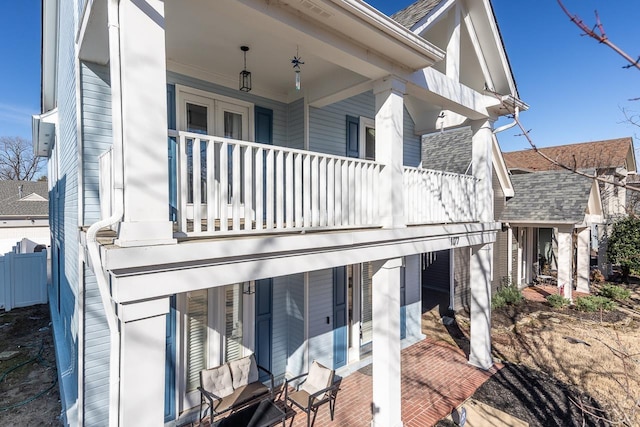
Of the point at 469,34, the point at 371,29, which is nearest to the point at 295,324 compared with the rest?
the point at 371,29

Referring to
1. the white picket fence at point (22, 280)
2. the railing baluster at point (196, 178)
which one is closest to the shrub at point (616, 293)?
the railing baluster at point (196, 178)

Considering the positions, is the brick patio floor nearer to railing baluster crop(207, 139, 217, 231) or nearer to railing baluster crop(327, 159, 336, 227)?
railing baluster crop(327, 159, 336, 227)

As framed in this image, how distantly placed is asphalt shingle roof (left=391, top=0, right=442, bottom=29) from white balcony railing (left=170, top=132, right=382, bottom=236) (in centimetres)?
273

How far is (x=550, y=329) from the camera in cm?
873

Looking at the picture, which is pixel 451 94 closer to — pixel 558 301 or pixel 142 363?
pixel 142 363

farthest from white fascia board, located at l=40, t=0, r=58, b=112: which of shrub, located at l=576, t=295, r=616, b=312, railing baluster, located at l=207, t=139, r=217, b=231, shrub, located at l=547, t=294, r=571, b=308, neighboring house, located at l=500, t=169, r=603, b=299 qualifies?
shrub, located at l=576, t=295, r=616, b=312

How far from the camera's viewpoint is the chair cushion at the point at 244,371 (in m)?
5.21

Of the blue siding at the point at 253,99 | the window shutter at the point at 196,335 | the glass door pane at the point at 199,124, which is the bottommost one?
the window shutter at the point at 196,335

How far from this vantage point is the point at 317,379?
5383mm

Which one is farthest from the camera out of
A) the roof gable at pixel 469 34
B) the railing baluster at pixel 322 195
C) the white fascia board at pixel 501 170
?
the white fascia board at pixel 501 170

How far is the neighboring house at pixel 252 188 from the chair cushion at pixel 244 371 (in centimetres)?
29

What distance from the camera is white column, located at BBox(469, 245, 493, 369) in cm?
668

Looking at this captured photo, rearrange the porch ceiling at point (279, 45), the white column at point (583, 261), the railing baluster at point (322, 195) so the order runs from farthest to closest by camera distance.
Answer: the white column at point (583, 261), the railing baluster at point (322, 195), the porch ceiling at point (279, 45)

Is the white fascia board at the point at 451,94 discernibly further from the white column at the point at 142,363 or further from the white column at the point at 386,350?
the white column at the point at 142,363
